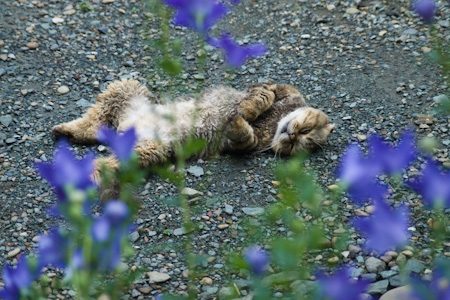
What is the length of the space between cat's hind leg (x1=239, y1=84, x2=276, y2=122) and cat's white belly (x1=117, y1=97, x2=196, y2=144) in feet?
1.30

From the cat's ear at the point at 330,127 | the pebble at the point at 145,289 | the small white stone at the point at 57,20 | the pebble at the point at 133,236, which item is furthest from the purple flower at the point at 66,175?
the small white stone at the point at 57,20

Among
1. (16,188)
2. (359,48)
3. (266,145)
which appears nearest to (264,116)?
(266,145)

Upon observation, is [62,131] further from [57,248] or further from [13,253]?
[57,248]

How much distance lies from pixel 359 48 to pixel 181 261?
10.5 ft

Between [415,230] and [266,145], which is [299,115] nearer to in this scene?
[266,145]

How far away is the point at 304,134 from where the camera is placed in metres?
4.73

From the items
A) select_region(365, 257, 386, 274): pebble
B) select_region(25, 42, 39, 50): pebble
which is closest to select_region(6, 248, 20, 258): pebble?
select_region(365, 257, 386, 274): pebble

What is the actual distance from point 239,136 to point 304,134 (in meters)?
0.54

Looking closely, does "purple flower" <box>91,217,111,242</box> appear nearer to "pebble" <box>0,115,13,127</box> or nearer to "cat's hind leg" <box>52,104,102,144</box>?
"cat's hind leg" <box>52,104,102,144</box>

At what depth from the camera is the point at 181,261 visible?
143 inches

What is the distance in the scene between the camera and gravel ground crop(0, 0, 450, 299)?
3.74m

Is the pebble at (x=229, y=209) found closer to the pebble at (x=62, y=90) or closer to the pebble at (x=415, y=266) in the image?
the pebble at (x=415, y=266)

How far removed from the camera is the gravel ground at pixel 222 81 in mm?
3742

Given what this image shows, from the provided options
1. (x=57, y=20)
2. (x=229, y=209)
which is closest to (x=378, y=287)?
(x=229, y=209)
